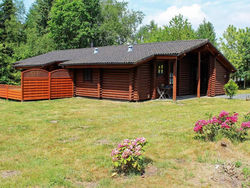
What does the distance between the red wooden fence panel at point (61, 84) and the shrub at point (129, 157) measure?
13868 mm

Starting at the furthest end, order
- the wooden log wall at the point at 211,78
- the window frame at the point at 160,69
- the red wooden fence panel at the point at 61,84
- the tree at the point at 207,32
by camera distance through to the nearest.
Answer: the tree at the point at 207,32, the wooden log wall at the point at 211,78, the red wooden fence panel at the point at 61,84, the window frame at the point at 160,69

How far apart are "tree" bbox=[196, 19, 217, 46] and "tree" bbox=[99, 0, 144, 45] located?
40.4 feet

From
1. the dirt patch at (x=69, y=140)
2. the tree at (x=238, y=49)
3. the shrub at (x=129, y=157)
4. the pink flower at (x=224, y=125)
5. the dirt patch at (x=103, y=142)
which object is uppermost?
the tree at (x=238, y=49)

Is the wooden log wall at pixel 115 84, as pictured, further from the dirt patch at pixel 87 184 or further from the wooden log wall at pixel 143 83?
the dirt patch at pixel 87 184

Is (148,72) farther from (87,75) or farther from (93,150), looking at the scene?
(93,150)

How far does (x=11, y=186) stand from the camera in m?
4.42

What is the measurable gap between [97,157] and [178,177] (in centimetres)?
189

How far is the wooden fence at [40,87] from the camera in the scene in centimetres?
1670

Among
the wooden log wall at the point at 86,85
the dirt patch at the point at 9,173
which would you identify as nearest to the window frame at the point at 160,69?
the wooden log wall at the point at 86,85

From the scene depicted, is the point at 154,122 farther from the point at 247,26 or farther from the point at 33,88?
the point at 247,26

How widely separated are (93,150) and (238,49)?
29266mm

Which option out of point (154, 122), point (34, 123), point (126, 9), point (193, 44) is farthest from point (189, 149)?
point (126, 9)

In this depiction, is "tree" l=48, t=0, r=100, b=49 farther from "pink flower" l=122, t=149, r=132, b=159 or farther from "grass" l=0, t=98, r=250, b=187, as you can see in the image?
"pink flower" l=122, t=149, r=132, b=159

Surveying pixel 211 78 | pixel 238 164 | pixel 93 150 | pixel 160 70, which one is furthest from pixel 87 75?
pixel 238 164
